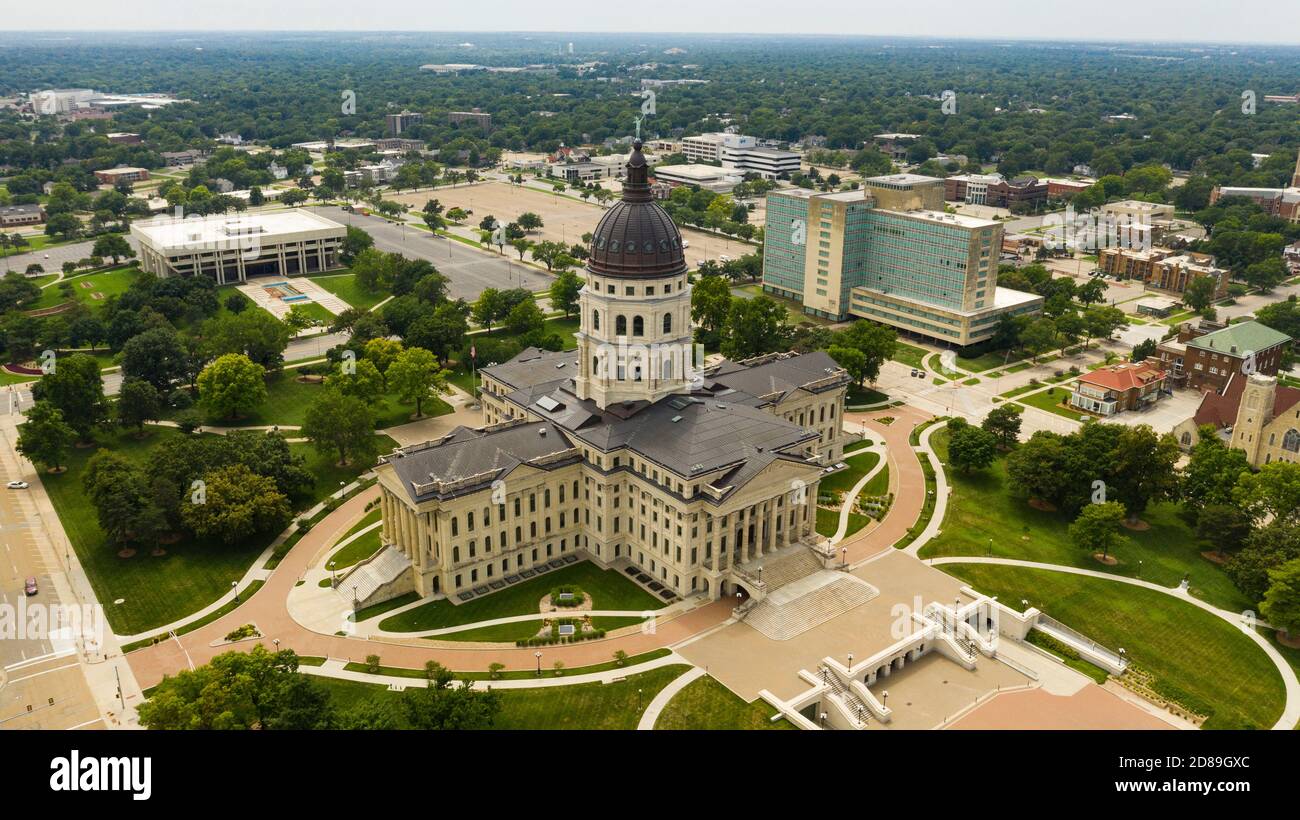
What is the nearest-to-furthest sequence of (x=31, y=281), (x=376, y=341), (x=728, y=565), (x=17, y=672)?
(x=17, y=672)
(x=728, y=565)
(x=376, y=341)
(x=31, y=281)

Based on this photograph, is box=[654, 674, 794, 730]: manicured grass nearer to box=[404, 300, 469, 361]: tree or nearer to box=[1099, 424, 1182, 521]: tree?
box=[1099, 424, 1182, 521]: tree

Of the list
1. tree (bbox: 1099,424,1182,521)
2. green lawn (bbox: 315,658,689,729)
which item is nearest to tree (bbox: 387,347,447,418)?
green lawn (bbox: 315,658,689,729)

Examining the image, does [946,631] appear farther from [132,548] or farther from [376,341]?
[376,341]

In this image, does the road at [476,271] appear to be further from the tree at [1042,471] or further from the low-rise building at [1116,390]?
the tree at [1042,471]

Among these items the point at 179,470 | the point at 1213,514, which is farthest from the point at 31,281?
the point at 1213,514

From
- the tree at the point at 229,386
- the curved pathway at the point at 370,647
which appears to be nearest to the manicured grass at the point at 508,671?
the curved pathway at the point at 370,647

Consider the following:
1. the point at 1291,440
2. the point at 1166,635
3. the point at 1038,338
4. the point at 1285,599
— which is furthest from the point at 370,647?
the point at 1038,338
